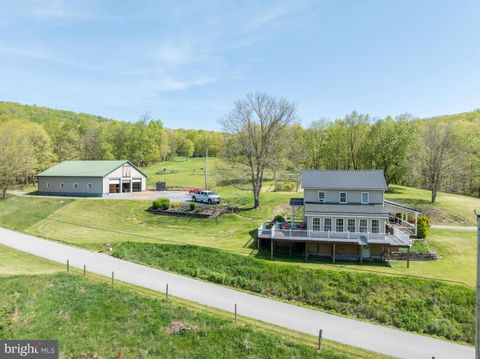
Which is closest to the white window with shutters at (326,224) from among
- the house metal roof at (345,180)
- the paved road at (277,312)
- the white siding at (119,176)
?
the house metal roof at (345,180)

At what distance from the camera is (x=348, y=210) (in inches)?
1008

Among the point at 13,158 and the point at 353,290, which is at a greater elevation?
the point at 13,158

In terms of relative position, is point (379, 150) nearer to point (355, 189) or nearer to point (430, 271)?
point (355, 189)

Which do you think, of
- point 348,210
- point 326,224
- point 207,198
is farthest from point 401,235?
point 207,198

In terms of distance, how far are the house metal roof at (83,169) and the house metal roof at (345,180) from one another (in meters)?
31.2

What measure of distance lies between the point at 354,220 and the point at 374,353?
13.2 metres

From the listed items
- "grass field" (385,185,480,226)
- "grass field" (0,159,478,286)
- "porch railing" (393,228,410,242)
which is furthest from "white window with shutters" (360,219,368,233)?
"grass field" (385,185,480,226)

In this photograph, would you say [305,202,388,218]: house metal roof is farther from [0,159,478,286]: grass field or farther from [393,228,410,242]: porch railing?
[0,159,478,286]: grass field

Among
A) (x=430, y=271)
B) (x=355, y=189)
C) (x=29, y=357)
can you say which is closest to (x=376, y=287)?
(x=430, y=271)

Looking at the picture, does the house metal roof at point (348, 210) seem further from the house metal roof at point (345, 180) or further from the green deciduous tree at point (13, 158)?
the green deciduous tree at point (13, 158)

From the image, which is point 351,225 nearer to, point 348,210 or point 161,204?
point 348,210

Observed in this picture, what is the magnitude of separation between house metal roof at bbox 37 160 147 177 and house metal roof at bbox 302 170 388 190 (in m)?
31.2

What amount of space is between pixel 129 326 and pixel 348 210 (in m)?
17.9

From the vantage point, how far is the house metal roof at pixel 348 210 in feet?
82.1
